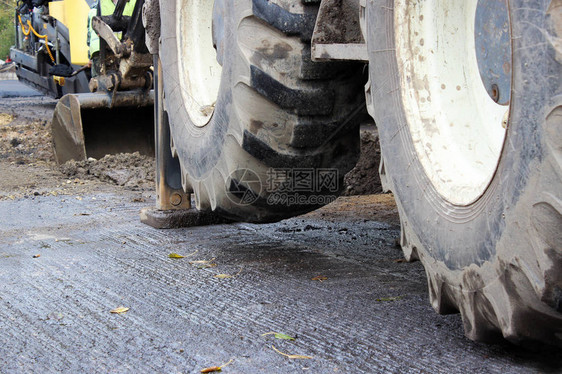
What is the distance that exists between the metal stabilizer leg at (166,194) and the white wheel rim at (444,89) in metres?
2.21

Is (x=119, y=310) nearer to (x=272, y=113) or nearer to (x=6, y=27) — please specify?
(x=272, y=113)

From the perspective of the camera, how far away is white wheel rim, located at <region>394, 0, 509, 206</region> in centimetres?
227

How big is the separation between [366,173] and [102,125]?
11.1ft

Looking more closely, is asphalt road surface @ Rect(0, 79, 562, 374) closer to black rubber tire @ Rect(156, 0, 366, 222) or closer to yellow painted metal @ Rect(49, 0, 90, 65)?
black rubber tire @ Rect(156, 0, 366, 222)

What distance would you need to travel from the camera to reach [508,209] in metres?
1.77

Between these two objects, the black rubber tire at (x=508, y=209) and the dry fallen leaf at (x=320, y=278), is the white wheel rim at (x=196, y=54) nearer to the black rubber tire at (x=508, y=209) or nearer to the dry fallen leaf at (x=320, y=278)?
the dry fallen leaf at (x=320, y=278)

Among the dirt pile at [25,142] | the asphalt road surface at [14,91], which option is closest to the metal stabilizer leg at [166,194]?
the dirt pile at [25,142]

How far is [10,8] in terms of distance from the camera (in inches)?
1073

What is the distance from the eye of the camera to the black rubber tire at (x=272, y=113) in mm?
2844

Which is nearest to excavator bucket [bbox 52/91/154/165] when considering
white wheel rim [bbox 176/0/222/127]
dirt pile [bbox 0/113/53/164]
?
dirt pile [bbox 0/113/53/164]

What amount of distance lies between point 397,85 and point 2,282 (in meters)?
1.83

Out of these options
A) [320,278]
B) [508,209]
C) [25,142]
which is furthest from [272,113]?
[25,142]

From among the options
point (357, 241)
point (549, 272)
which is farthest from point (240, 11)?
point (549, 272)

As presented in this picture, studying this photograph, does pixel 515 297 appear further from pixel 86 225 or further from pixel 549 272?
pixel 86 225
